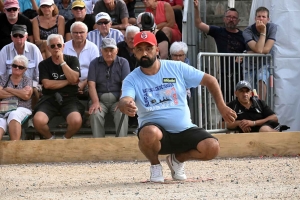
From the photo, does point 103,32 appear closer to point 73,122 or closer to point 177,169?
point 73,122

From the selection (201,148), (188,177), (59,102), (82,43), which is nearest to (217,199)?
(201,148)

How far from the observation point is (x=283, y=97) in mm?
10641

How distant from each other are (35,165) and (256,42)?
3.55 m

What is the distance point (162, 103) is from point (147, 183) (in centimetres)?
72

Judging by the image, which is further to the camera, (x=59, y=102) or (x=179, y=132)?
(x=59, y=102)

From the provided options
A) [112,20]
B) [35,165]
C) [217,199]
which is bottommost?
[35,165]

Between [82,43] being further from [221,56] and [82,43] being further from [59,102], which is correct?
[221,56]

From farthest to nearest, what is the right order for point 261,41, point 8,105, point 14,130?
point 261,41 → point 8,105 → point 14,130

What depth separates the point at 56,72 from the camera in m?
9.79

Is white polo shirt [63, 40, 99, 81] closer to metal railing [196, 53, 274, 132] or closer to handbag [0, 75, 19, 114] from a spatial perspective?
handbag [0, 75, 19, 114]

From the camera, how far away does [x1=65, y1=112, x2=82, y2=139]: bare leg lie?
9.48 m

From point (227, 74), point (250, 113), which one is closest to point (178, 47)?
point (227, 74)

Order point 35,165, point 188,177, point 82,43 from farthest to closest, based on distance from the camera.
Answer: point 82,43 → point 35,165 → point 188,177

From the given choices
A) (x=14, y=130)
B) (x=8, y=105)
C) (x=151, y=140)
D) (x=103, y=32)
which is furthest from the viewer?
(x=103, y=32)
